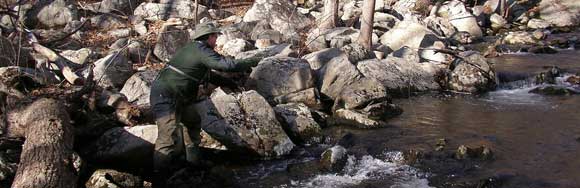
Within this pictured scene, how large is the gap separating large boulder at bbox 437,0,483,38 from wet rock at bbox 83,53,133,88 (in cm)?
1261

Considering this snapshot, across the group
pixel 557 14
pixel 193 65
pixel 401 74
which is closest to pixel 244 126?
pixel 193 65

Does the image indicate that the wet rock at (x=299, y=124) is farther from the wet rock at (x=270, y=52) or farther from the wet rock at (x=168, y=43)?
the wet rock at (x=168, y=43)

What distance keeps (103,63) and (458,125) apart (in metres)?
6.56

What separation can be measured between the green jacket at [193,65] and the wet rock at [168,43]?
5943mm

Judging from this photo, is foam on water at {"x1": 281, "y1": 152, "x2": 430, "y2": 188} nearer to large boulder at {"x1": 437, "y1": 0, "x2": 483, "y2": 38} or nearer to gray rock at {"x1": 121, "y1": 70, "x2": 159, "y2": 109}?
gray rock at {"x1": 121, "y1": 70, "x2": 159, "y2": 109}

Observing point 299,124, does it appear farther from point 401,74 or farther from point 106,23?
point 106,23

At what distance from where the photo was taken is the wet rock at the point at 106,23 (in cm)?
1662

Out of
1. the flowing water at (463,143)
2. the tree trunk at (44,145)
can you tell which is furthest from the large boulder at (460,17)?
the tree trunk at (44,145)

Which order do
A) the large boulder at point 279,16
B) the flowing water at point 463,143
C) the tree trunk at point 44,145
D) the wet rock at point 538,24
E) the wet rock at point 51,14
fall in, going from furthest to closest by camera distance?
the wet rock at point 538,24, the wet rock at point 51,14, the large boulder at point 279,16, the flowing water at point 463,143, the tree trunk at point 44,145

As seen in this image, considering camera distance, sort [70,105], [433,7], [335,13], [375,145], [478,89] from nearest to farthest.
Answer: [70,105] → [375,145] → [478,89] → [335,13] → [433,7]

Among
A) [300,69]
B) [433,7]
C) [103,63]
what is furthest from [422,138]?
[433,7]

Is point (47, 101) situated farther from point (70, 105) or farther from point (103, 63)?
point (103, 63)

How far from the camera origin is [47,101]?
6.69m

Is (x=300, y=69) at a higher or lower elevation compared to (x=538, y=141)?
higher
